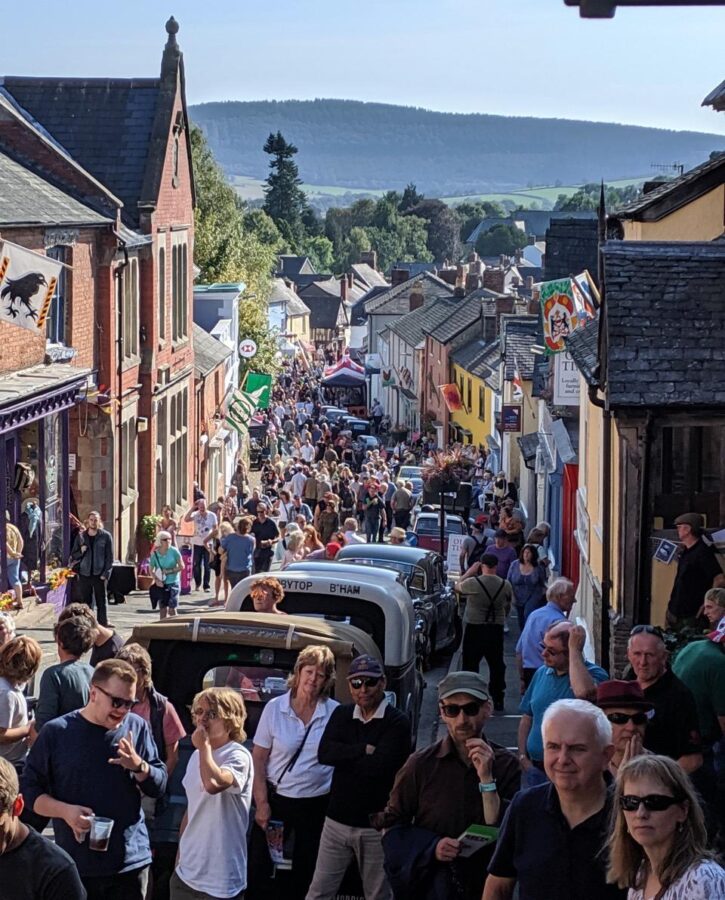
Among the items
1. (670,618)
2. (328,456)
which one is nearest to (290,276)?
(328,456)

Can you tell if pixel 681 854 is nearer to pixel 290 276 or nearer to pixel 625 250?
pixel 625 250

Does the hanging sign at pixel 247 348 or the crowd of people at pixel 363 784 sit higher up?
the hanging sign at pixel 247 348

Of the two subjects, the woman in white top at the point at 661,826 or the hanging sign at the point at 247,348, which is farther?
the hanging sign at the point at 247,348

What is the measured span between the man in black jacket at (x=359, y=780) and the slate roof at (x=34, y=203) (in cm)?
1450

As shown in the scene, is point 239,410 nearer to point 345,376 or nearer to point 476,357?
point 476,357

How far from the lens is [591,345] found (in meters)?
17.3

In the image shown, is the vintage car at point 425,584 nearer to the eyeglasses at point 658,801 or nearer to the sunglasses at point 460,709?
the sunglasses at point 460,709

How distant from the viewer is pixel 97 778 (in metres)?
7.18

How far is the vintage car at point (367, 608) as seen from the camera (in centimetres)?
1118

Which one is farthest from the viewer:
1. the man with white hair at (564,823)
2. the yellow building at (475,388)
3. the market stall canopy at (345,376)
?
the market stall canopy at (345,376)

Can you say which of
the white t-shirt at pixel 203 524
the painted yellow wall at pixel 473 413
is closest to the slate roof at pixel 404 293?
the painted yellow wall at pixel 473 413

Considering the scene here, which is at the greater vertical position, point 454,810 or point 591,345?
point 591,345

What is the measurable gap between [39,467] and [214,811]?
15765mm

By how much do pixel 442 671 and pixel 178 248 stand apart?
18.5 metres
